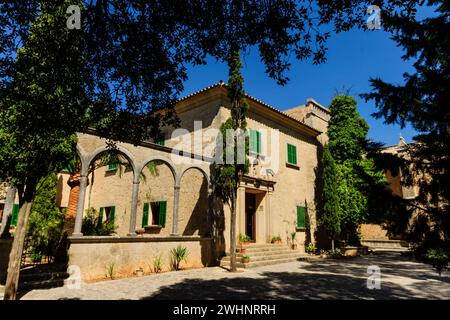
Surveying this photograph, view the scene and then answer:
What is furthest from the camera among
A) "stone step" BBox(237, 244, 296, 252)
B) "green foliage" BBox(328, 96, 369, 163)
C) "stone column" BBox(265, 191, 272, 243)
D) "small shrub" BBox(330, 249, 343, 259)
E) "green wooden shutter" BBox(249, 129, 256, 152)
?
"green foliage" BBox(328, 96, 369, 163)

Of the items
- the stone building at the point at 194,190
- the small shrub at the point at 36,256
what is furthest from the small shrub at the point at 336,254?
the small shrub at the point at 36,256

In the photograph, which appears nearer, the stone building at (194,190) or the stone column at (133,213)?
the stone building at (194,190)

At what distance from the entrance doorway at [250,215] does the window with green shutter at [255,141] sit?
2.37 m

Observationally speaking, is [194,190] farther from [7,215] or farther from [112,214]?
[7,215]

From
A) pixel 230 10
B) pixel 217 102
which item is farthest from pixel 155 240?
pixel 230 10

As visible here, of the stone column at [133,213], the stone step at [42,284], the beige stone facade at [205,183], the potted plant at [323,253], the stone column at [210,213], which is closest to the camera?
the stone step at [42,284]

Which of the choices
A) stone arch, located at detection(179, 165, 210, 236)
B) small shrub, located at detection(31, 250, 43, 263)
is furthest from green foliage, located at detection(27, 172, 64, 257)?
stone arch, located at detection(179, 165, 210, 236)

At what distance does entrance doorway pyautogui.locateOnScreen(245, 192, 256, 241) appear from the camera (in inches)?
598

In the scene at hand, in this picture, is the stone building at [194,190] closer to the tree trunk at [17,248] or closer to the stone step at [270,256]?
the stone step at [270,256]

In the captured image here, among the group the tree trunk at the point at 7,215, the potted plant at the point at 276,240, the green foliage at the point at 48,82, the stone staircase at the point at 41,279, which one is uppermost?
the green foliage at the point at 48,82

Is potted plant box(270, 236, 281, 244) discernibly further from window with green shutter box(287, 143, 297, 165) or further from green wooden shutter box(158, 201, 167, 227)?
green wooden shutter box(158, 201, 167, 227)

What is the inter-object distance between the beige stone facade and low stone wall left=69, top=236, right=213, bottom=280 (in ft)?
0.26

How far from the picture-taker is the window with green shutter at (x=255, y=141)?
14789 millimetres

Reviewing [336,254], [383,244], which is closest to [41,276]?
[336,254]
